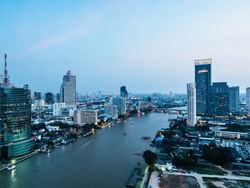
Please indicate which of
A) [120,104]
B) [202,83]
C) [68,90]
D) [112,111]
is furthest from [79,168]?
[68,90]

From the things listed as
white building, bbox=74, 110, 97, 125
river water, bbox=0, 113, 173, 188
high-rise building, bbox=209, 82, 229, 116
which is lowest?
river water, bbox=0, 113, 173, 188

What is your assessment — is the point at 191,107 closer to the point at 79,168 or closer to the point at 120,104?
the point at 120,104

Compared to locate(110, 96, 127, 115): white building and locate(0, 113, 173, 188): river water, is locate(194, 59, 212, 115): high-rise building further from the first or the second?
locate(0, 113, 173, 188): river water

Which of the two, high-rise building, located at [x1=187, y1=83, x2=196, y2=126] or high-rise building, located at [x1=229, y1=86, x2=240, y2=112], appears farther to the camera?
high-rise building, located at [x1=229, y1=86, x2=240, y2=112]

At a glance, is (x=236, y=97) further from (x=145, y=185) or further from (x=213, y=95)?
(x=145, y=185)

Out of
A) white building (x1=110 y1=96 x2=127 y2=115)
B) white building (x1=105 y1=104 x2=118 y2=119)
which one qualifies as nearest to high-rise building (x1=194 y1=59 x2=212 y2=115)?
white building (x1=110 y1=96 x2=127 y2=115)

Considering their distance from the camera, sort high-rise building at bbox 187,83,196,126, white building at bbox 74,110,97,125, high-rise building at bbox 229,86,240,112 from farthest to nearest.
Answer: high-rise building at bbox 229,86,240,112
white building at bbox 74,110,97,125
high-rise building at bbox 187,83,196,126

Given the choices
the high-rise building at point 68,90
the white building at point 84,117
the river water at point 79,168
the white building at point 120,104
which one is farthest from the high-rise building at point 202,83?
the river water at point 79,168
